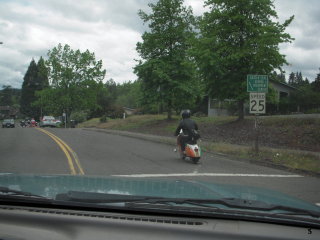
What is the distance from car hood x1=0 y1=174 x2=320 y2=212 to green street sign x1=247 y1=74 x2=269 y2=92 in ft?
40.3

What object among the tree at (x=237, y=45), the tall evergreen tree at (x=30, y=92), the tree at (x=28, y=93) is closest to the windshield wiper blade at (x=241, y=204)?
the tree at (x=237, y=45)

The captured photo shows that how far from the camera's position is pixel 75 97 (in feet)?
233

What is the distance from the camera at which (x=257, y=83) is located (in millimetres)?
16266

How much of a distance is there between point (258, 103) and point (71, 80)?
2317 inches

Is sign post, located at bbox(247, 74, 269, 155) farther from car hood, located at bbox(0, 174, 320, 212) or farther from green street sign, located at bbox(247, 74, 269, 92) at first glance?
car hood, located at bbox(0, 174, 320, 212)

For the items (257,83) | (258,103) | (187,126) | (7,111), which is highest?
(257,83)

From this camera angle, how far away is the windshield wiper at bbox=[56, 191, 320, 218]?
3.04 metres

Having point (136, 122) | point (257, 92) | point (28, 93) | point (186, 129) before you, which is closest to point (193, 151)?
point (186, 129)

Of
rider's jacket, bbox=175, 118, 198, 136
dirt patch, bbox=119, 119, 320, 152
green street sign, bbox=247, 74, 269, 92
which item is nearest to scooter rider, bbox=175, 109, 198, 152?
rider's jacket, bbox=175, 118, 198, 136

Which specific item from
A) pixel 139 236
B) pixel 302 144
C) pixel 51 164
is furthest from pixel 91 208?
pixel 302 144

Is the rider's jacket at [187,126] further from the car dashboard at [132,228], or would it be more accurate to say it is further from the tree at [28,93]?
the tree at [28,93]

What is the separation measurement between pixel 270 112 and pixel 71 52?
133 ft

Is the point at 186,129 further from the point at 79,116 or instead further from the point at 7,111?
the point at 7,111

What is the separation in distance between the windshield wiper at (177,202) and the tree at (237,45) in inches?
854
